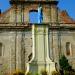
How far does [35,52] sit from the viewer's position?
20344 mm

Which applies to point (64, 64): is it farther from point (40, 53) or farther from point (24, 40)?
point (40, 53)

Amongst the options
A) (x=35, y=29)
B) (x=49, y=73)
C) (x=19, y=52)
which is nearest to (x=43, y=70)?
(x=49, y=73)

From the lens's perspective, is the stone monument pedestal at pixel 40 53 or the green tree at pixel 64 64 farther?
the green tree at pixel 64 64

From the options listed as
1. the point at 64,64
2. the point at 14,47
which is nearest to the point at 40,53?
the point at 64,64

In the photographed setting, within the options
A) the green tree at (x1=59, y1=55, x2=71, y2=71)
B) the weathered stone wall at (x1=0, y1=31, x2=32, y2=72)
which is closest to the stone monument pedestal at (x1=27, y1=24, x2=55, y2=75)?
the green tree at (x1=59, y1=55, x2=71, y2=71)

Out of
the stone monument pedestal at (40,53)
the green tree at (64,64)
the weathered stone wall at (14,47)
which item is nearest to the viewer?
the stone monument pedestal at (40,53)

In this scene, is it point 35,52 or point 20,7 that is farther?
point 20,7

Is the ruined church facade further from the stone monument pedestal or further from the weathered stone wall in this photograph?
the stone monument pedestal

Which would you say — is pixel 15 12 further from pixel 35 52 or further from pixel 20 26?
pixel 35 52

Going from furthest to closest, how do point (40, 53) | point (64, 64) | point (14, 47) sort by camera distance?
point (14, 47) < point (64, 64) < point (40, 53)

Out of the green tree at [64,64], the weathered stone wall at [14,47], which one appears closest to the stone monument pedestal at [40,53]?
the green tree at [64,64]

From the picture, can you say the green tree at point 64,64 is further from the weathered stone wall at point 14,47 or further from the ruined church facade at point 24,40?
the weathered stone wall at point 14,47

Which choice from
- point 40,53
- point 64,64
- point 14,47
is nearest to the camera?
point 40,53

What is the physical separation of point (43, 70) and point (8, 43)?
11891mm
